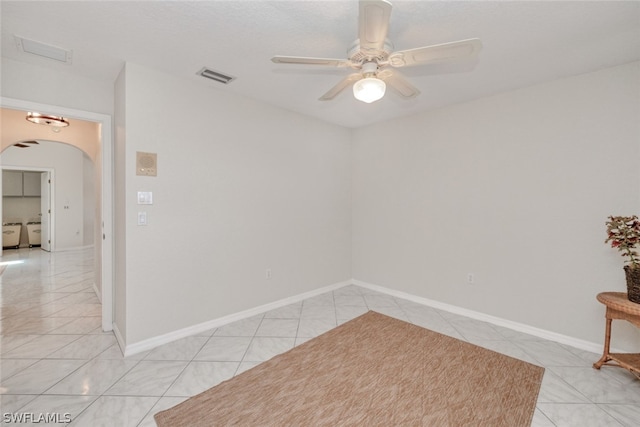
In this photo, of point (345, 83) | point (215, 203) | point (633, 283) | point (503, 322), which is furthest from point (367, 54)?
point (503, 322)

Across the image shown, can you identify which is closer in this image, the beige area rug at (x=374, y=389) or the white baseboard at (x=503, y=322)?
the beige area rug at (x=374, y=389)

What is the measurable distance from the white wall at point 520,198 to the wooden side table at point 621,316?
394 mm

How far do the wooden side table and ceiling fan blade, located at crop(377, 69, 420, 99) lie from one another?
2.21m

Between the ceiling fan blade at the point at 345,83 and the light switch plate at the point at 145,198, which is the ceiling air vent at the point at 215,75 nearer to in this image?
the ceiling fan blade at the point at 345,83

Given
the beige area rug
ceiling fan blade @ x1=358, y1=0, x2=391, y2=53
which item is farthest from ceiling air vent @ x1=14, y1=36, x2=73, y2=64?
the beige area rug

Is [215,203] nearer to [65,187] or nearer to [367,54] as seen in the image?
[367,54]

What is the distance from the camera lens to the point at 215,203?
2.96 m

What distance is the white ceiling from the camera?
169cm

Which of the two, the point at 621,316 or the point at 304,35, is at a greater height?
the point at 304,35

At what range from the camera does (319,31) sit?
1899 mm

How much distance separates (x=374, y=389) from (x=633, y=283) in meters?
2.12

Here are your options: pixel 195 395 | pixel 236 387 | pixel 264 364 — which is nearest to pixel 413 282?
pixel 264 364

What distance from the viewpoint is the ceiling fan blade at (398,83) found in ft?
6.16

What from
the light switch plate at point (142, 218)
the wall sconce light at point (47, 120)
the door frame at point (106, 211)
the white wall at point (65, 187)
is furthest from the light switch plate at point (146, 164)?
the white wall at point (65, 187)
